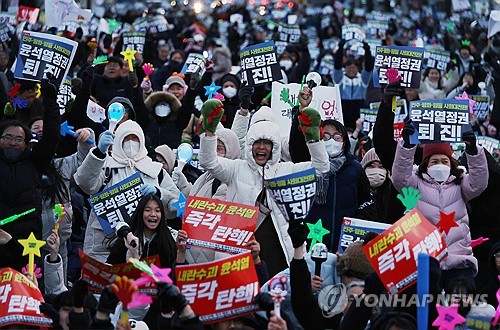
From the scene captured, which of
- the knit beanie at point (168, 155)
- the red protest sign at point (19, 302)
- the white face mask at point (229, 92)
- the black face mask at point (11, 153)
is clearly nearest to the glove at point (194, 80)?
the white face mask at point (229, 92)

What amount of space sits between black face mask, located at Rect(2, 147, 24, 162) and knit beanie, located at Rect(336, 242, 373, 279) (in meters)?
2.54

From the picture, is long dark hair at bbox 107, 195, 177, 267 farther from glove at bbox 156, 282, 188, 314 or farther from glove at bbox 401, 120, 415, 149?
glove at bbox 401, 120, 415, 149

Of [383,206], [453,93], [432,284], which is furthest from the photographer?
[453,93]

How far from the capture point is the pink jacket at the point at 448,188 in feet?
29.1

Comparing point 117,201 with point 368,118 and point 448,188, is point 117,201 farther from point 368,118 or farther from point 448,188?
point 368,118

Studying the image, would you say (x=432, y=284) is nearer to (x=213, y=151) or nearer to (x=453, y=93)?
(x=213, y=151)

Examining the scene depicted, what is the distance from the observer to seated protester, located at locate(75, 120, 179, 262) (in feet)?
30.7

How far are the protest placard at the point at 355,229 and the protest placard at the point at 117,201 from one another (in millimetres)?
1567

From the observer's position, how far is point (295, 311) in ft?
24.0

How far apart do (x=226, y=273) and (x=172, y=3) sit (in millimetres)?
35403

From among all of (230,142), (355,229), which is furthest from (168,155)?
(355,229)

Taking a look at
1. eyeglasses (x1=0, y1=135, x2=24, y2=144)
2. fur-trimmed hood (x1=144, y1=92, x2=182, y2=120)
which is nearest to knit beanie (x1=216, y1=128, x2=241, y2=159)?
eyeglasses (x1=0, y1=135, x2=24, y2=144)

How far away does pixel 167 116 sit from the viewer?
12523 millimetres

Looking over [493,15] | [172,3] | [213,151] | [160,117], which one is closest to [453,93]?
[493,15]
